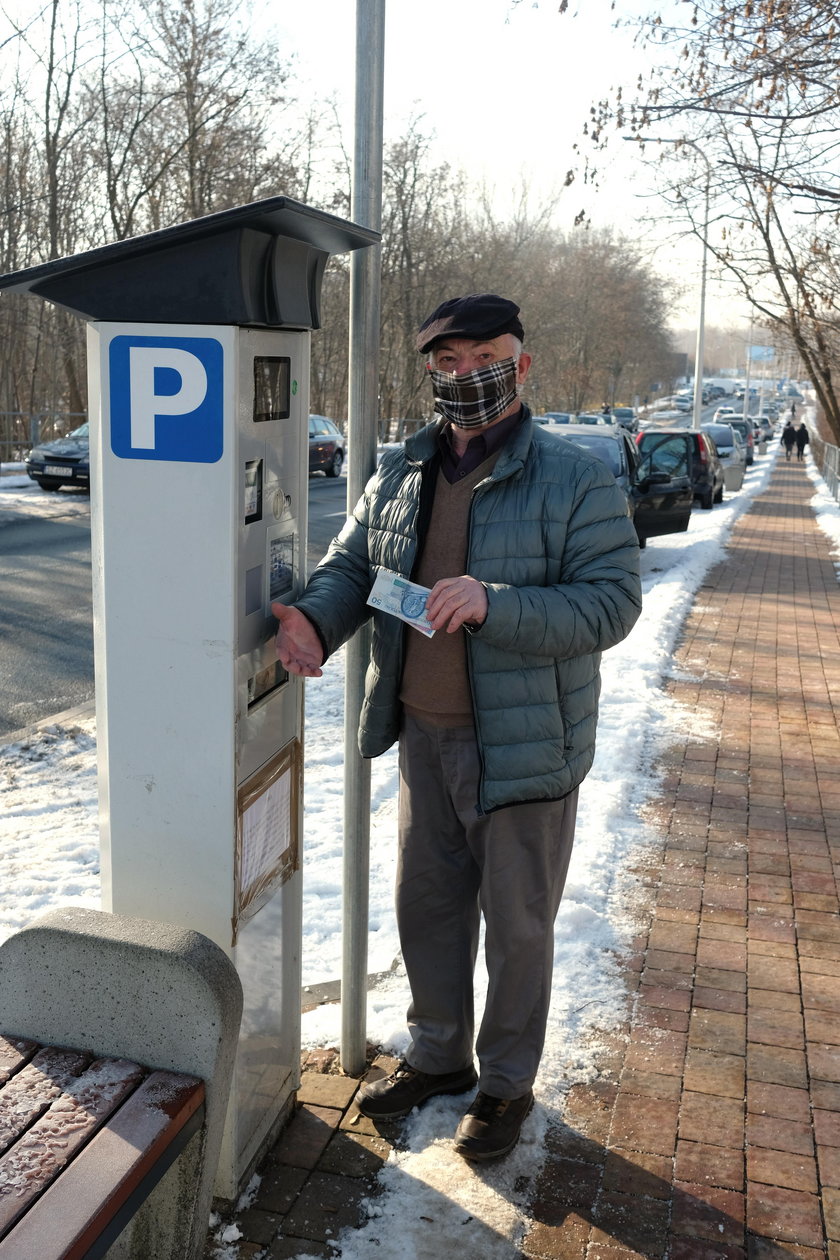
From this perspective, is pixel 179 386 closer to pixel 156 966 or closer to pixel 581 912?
pixel 156 966

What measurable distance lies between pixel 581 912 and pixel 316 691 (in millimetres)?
3762

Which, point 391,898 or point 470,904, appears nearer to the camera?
point 470,904

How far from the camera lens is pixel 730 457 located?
35156mm

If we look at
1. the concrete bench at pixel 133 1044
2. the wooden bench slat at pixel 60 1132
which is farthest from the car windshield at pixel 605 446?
the wooden bench slat at pixel 60 1132

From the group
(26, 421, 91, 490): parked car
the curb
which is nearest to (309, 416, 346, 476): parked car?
(26, 421, 91, 490): parked car

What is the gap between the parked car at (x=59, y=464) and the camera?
20500mm

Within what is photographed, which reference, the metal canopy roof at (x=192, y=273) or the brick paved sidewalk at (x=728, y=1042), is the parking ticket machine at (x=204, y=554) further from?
the brick paved sidewalk at (x=728, y=1042)

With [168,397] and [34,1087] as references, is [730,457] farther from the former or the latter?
[34,1087]

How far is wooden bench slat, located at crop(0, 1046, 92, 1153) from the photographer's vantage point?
2.10 meters

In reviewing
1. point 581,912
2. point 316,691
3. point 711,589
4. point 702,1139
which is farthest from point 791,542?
point 702,1139

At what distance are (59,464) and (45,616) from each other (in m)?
11.1

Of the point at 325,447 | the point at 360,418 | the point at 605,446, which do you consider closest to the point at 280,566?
the point at 360,418

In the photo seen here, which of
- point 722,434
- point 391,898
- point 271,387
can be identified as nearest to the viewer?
point 271,387

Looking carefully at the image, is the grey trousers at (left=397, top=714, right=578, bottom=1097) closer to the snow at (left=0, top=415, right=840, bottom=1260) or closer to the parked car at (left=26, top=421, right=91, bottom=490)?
the snow at (left=0, top=415, right=840, bottom=1260)
